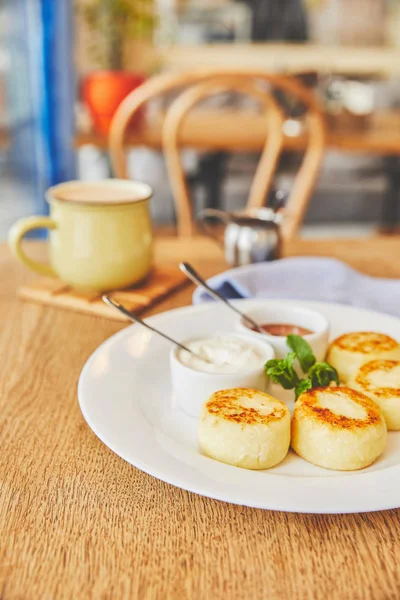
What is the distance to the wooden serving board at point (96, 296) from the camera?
956 millimetres

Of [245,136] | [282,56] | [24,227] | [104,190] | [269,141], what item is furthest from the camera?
[282,56]

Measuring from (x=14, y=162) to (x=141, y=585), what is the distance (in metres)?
3.87

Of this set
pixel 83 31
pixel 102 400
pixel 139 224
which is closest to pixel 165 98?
pixel 83 31

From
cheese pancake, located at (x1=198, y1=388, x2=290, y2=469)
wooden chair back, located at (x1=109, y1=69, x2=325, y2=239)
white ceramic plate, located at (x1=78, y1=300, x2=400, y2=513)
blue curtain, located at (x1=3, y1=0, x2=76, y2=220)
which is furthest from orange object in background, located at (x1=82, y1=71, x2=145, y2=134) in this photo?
cheese pancake, located at (x1=198, y1=388, x2=290, y2=469)

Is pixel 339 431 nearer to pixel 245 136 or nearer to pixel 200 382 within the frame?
pixel 200 382

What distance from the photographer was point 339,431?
1.86ft

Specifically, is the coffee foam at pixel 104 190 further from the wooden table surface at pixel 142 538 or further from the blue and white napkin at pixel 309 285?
the wooden table surface at pixel 142 538

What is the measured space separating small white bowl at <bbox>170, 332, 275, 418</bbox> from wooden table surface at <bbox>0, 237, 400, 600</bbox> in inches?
4.1

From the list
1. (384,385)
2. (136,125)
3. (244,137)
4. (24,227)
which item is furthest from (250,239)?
(136,125)

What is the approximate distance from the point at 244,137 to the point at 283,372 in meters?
2.22

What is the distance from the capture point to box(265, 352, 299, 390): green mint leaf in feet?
2.20

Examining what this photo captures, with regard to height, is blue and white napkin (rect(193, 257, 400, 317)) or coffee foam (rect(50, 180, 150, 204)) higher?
coffee foam (rect(50, 180, 150, 204))

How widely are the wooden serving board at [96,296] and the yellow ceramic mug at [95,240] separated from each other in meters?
0.02

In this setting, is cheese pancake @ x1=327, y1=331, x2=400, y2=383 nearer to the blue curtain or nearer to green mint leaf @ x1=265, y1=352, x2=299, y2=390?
green mint leaf @ x1=265, y1=352, x2=299, y2=390
